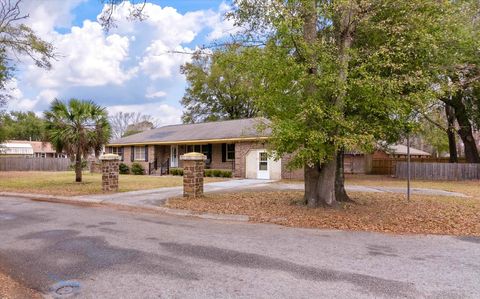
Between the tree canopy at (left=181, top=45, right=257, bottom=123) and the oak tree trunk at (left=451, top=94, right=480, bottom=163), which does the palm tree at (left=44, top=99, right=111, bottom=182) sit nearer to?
the oak tree trunk at (left=451, top=94, right=480, bottom=163)

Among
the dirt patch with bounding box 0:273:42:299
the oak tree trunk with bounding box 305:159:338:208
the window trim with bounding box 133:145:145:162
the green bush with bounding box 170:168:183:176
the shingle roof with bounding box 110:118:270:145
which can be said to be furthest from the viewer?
the window trim with bounding box 133:145:145:162

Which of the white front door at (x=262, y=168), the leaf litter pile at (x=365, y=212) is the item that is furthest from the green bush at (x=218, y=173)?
the leaf litter pile at (x=365, y=212)

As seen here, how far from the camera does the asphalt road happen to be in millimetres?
4664

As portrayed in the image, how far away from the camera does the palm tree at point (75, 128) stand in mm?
18469

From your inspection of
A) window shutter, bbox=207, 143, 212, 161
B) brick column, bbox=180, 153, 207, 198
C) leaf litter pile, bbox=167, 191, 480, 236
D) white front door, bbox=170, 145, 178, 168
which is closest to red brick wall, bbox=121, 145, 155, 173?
white front door, bbox=170, 145, 178, 168

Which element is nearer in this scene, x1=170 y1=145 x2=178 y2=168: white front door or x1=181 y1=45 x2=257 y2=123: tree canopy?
x1=170 y1=145 x2=178 y2=168: white front door

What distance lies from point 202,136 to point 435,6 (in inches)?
768

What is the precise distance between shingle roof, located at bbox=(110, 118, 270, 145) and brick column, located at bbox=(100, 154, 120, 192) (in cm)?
911

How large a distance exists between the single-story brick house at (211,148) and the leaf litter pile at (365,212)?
26.4ft

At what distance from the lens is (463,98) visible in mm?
25922

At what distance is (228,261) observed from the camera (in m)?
5.86

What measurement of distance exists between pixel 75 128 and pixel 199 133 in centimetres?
1119

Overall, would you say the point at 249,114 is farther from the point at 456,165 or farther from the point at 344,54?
the point at 344,54

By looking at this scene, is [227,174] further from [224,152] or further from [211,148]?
[211,148]
